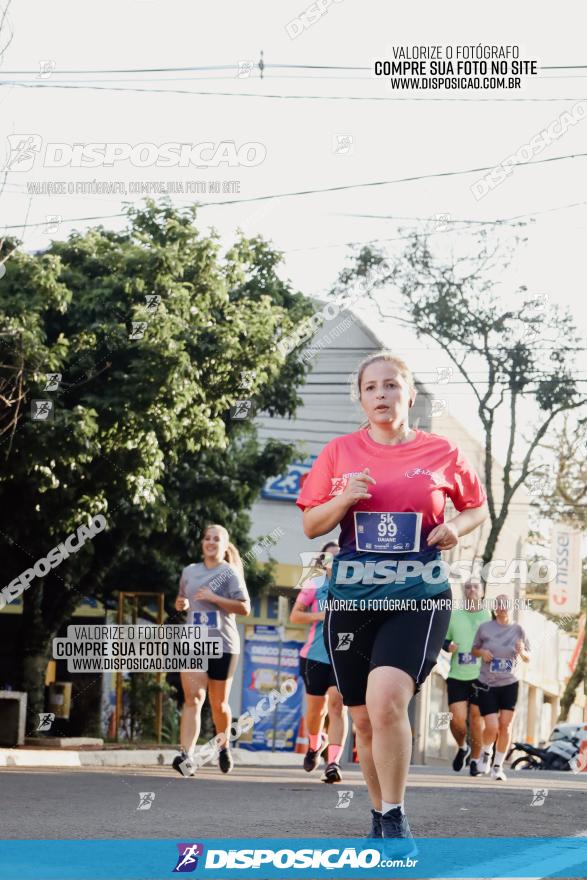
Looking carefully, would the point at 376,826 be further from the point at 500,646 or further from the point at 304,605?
the point at 500,646

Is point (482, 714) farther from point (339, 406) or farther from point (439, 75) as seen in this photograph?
point (339, 406)

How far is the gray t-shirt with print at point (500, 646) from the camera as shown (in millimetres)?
15328

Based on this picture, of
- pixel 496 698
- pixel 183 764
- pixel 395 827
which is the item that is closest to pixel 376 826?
pixel 395 827

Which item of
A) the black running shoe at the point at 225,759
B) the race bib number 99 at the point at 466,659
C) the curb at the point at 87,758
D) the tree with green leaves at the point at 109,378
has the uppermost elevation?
the tree with green leaves at the point at 109,378

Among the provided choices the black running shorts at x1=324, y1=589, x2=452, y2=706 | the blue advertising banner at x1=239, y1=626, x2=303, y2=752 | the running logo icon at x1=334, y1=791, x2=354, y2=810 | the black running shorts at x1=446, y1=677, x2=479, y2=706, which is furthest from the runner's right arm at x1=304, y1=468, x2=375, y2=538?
the blue advertising banner at x1=239, y1=626, x2=303, y2=752

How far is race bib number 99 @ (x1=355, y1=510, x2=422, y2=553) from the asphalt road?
4.99ft

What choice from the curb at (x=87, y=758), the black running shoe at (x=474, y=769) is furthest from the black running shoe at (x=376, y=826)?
the black running shoe at (x=474, y=769)

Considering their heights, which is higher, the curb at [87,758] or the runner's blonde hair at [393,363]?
the runner's blonde hair at [393,363]

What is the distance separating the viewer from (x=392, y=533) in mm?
5477

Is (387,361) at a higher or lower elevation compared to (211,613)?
higher

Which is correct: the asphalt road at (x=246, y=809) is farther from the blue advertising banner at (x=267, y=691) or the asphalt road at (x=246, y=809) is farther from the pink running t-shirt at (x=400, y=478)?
the blue advertising banner at (x=267, y=691)

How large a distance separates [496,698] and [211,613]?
5.13 m

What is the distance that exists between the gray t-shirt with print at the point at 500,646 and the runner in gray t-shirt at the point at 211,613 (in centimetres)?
443

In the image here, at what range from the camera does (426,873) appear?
5008 millimetres
